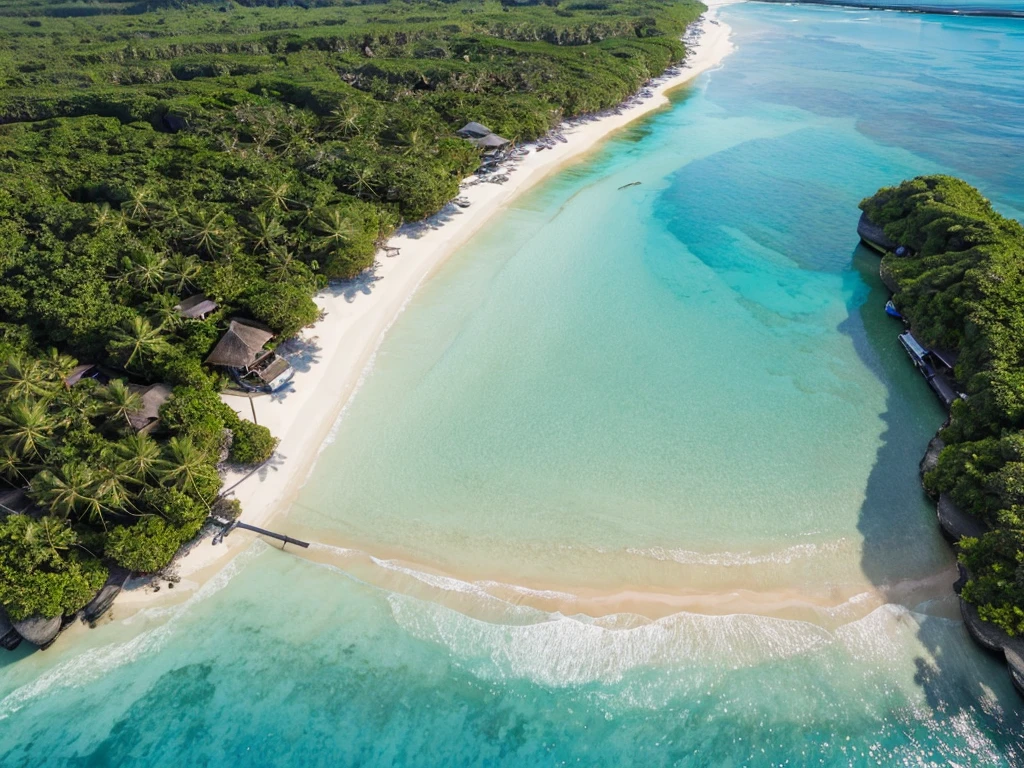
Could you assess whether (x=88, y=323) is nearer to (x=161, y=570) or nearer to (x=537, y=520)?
(x=161, y=570)

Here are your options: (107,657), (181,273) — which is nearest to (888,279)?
(181,273)

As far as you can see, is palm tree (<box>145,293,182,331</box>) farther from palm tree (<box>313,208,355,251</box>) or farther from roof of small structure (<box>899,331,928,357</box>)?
roof of small structure (<box>899,331,928,357</box>)

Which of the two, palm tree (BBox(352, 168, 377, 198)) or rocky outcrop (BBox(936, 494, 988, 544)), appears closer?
rocky outcrop (BBox(936, 494, 988, 544))

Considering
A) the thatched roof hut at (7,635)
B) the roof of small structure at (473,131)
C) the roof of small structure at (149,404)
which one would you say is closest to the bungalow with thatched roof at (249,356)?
the roof of small structure at (149,404)

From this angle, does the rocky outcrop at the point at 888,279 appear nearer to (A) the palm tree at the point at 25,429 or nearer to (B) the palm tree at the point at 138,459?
(B) the palm tree at the point at 138,459

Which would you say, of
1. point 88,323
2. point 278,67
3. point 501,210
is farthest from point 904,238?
point 278,67

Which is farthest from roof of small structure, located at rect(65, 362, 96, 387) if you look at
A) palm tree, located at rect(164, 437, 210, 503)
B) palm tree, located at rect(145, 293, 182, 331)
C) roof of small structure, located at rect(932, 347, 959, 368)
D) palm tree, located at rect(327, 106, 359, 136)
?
roof of small structure, located at rect(932, 347, 959, 368)
